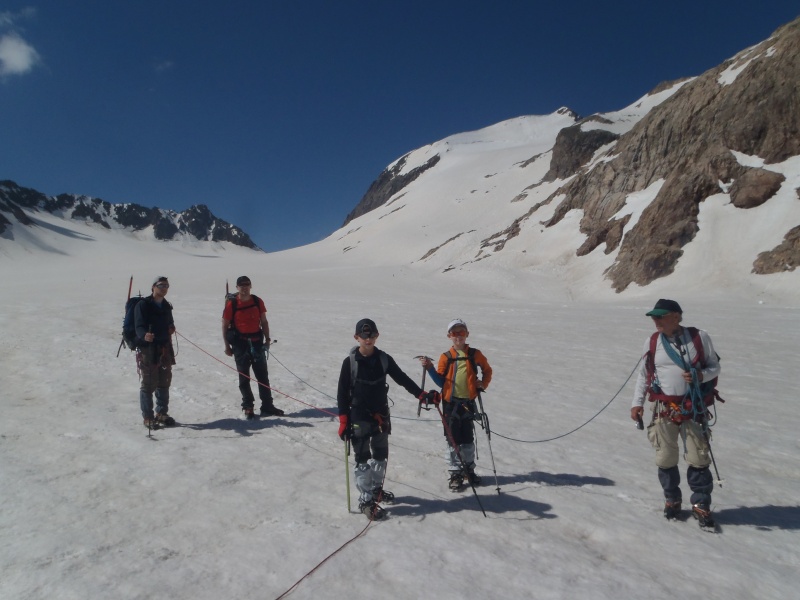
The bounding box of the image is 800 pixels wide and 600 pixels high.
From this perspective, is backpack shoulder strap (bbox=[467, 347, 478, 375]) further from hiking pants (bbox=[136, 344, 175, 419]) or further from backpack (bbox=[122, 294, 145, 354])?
backpack (bbox=[122, 294, 145, 354])

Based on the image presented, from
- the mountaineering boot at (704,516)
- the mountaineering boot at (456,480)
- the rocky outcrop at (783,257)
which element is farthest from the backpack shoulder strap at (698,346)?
the rocky outcrop at (783,257)

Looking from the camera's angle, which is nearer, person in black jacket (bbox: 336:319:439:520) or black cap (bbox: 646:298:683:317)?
black cap (bbox: 646:298:683:317)

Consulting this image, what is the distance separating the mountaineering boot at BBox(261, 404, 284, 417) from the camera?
7.86m

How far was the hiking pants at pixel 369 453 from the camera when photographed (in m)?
4.80

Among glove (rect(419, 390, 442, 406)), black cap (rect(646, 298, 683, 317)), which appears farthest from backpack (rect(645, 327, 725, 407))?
glove (rect(419, 390, 442, 406))

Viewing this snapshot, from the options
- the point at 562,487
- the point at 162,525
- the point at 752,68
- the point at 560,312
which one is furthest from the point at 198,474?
the point at 752,68

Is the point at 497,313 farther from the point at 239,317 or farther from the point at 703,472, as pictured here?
the point at 703,472

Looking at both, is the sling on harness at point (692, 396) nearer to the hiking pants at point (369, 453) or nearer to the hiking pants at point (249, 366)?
the hiking pants at point (369, 453)

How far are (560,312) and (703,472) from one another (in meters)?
17.0

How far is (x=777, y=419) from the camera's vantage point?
7.85 meters

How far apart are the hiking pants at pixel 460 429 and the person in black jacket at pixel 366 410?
819 mm

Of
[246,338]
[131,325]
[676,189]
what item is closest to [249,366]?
[246,338]

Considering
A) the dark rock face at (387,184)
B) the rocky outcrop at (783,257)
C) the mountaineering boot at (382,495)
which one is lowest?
the mountaineering boot at (382,495)

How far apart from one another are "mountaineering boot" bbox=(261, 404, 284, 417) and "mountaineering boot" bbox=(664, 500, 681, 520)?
549 centimetres
